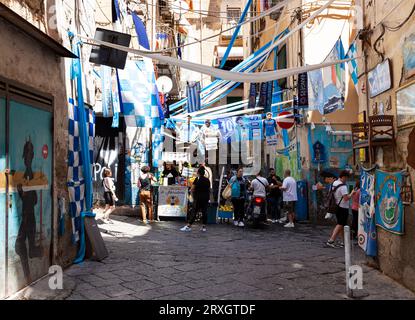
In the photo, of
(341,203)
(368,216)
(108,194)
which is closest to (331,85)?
(341,203)

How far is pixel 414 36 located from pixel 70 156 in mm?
5624

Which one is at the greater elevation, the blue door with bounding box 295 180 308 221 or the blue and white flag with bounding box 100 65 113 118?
the blue and white flag with bounding box 100 65 113 118

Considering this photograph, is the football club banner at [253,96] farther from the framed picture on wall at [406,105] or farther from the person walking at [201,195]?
the framed picture on wall at [406,105]

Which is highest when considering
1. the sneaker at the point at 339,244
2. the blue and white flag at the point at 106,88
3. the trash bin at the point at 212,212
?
the blue and white flag at the point at 106,88

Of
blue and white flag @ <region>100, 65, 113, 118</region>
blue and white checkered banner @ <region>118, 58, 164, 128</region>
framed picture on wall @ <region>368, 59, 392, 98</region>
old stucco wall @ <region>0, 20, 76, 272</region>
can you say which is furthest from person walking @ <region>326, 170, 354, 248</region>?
blue and white flag @ <region>100, 65, 113, 118</region>

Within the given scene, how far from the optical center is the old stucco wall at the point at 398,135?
5.78m

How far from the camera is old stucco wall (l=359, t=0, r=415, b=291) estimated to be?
578 centimetres

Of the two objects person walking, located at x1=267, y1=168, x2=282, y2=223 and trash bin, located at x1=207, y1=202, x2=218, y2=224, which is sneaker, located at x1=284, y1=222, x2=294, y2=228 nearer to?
person walking, located at x1=267, y1=168, x2=282, y2=223

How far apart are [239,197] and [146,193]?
276cm


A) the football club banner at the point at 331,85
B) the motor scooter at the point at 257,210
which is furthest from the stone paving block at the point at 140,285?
the football club banner at the point at 331,85

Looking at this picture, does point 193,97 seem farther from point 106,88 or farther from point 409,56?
point 409,56

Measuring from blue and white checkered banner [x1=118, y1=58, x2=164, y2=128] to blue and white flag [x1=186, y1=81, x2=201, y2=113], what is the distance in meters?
2.94

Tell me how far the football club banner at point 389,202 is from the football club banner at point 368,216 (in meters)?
0.16
